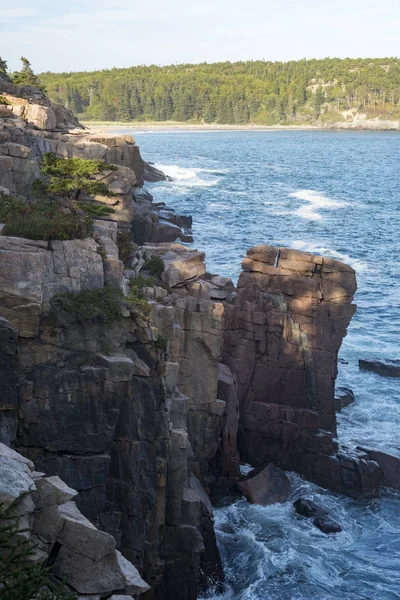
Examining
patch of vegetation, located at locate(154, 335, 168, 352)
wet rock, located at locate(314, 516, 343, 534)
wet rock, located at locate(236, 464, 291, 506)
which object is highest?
patch of vegetation, located at locate(154, 335, 168, 352)

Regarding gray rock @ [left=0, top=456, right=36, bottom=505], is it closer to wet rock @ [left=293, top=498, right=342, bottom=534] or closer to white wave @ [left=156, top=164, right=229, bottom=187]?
wet rock @ [left=293, top=498, right=342, bottom=534]

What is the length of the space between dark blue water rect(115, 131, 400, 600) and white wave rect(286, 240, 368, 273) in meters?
0.13

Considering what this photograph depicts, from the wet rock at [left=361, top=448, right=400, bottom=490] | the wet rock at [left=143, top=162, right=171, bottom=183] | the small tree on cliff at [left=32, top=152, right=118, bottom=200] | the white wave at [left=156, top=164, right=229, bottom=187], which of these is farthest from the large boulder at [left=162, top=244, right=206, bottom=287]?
the white wave at [left=156, top=164, right=229, bottom=187]

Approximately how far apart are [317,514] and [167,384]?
8.41m

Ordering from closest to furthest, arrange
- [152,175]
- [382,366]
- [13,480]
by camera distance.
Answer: [13,480] < [382,366] < [152,175]

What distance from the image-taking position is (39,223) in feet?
70.2

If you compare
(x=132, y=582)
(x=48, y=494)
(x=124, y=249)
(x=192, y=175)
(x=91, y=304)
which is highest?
(x=91, y=304)

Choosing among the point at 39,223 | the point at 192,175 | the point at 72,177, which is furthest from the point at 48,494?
the point at 192,175

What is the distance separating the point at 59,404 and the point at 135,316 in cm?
315

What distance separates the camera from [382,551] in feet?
88.0

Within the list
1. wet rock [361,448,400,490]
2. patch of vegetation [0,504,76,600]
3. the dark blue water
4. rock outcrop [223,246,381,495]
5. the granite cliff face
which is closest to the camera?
patch of vegetation [0,504,76,600]

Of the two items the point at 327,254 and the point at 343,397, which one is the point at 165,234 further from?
the point at 343,397

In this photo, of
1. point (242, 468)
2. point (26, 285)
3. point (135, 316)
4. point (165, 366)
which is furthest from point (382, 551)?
point (26, 285)

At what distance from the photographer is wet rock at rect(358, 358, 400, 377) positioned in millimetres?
41719
